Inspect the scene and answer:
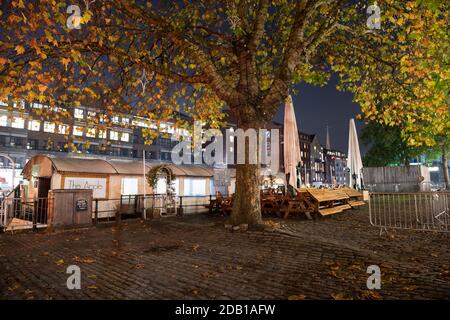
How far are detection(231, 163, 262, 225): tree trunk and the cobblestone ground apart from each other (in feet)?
2.40

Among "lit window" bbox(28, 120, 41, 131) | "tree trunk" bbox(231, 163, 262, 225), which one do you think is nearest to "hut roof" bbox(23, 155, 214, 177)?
"tree trunk" bbox(231, 163, 262, 225)

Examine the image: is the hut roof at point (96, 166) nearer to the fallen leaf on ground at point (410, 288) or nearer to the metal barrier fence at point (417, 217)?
the metal barrier fence at point (417, 217)

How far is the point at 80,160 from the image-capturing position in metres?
17.8

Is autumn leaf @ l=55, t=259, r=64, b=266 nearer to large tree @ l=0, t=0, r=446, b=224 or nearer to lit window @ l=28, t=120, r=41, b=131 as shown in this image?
large tree @ l=0, t=0, r=446, b=224

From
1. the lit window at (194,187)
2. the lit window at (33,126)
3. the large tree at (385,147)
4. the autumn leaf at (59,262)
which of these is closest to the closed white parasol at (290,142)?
the autumn leaf at (59,262)

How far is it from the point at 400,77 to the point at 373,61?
152cm

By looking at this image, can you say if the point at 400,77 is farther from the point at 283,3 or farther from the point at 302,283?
the point at 302,283

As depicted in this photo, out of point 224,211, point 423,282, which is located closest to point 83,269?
point 423,282

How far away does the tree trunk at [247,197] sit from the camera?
945cm

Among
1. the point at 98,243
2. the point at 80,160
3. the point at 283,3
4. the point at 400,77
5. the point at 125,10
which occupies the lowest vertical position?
the point at 98,243

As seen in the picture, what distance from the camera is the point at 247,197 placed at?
9500 millimetres

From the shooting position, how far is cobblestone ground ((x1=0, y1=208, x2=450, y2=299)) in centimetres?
433

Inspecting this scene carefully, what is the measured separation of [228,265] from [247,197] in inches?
153
